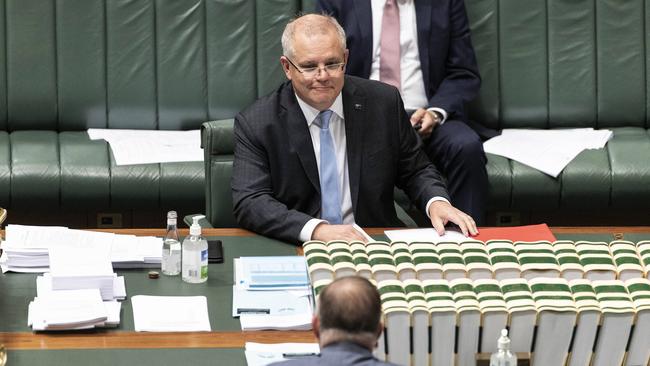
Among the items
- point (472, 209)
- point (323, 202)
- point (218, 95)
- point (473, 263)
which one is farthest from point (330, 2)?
point (473, 263)

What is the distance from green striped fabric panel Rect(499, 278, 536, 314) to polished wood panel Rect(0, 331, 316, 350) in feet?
1.50

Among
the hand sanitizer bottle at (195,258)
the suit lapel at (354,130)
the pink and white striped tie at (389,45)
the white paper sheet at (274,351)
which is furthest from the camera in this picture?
the pink and white striped tie at (389,45)

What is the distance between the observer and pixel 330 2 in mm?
5418

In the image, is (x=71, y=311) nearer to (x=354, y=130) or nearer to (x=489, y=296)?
(x=489, y=296)

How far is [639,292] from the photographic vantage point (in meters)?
2.86

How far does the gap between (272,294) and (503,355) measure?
2.43 feet

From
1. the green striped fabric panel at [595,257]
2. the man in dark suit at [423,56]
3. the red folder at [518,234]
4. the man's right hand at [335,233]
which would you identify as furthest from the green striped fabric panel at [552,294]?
A: the man in dark suit at [423,56]

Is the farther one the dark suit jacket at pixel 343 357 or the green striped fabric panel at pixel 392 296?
the green striped fabric panel at pixel 392 296

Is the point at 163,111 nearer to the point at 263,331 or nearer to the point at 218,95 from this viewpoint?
the point at 218,95

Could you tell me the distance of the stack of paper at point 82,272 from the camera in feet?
10.5

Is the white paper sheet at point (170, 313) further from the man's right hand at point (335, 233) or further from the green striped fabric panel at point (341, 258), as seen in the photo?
the man's right hand at point (335, 233)

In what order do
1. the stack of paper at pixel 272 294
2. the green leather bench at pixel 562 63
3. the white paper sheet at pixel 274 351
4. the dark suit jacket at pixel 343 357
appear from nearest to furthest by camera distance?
1. the dark suit jacket at pixel 343 357
2. the white paper sheet at pixel 274 351
3. the stack of paper at pixel 272 294
4. the green leather bench at pixel 562 63

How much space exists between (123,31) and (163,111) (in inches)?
15.1

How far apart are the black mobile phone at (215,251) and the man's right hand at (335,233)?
0.26m
